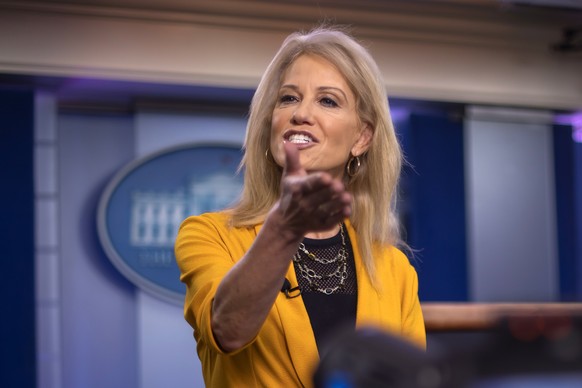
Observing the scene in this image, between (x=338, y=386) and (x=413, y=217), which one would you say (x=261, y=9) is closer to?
(x=413, y=217)

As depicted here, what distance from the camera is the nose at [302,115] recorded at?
1.51 m

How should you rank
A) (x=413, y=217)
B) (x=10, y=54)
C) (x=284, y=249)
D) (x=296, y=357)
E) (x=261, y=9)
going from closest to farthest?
(x=284, y=249) < (x=296, y=357) < (x=10, y=54) < (x=261, y=9) < (x=413, y=217)

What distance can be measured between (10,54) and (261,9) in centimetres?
124

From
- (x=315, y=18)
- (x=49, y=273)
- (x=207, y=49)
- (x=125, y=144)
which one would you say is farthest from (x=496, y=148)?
(x=49, y=273)

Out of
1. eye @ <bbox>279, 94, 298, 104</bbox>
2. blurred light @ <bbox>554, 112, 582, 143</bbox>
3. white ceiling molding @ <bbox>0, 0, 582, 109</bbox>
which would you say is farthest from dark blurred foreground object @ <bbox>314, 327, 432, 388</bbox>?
blurred light @ <bbox>554, 112, 582, 143</bbox>

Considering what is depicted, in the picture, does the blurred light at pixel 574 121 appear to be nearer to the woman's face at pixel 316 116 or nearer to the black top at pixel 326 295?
the woman's face at pixel 316 116

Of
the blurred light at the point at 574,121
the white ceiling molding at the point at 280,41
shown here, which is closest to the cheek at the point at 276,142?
the white ceiling molding at the point at 280,41

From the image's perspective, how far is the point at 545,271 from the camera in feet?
16.7

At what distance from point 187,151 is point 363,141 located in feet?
9.90

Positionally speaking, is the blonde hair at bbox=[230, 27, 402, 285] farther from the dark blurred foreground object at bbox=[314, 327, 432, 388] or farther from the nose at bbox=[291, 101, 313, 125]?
the dark blurred foreground object at bbox=[314, 327, 432, 388]

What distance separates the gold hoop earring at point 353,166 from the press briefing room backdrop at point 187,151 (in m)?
2.26

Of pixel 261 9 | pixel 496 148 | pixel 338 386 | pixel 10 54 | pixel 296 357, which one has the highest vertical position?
pixel 261 9

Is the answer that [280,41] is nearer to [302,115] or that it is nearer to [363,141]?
[363,141]

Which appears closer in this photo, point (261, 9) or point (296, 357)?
point (296, 357)
